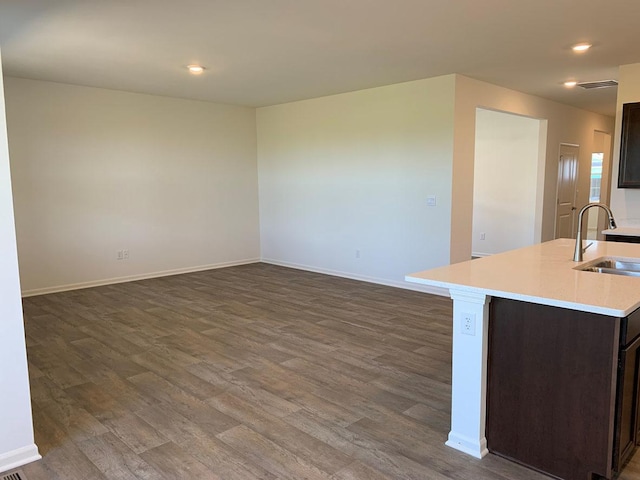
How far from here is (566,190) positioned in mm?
7734

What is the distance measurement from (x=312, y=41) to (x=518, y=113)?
12.1 ft

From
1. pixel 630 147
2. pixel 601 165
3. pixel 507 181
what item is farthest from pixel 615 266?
pixel 601 165

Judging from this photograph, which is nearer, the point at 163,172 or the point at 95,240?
the point at 95,240

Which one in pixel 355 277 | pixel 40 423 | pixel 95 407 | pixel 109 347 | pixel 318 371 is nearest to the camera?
pixel 40 423

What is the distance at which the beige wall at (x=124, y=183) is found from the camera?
18.4 ft

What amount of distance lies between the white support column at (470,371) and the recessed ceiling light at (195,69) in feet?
12.5

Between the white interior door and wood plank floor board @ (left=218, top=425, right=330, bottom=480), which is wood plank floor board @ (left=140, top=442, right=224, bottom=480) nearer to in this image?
wood plank floor board @ (left=218, top=425, right=330, bottom=480)

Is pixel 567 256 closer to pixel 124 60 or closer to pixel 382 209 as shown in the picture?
pixel 382 209

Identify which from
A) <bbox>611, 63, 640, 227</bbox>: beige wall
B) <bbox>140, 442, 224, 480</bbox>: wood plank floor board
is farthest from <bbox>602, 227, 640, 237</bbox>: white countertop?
<bbox>140, 442, 224, 480</bbox>: wood plank floor board

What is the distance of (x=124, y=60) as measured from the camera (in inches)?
181

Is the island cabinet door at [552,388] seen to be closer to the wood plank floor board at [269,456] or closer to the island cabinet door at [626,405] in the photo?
the island cabinet door at [626,405]

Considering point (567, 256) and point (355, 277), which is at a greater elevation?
point (567, 256)

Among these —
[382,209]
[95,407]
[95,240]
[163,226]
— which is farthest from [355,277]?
[95,407]

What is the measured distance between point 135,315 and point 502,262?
12.2 ft
